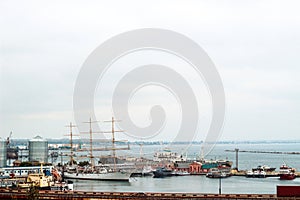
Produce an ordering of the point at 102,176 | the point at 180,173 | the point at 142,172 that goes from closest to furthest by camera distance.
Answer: the point at 102,176 < the point at 142,172 < the point at 180,173

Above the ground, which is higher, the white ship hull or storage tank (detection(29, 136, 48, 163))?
storage tank (detection(29, 136, 48, 163))

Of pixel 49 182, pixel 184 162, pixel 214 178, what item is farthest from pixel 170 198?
pixel 184 162

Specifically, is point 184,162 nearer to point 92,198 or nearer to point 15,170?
point 15,170

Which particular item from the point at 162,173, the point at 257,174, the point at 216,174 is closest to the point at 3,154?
the point at 162,173

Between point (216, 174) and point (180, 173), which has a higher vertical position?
point (216, 174)

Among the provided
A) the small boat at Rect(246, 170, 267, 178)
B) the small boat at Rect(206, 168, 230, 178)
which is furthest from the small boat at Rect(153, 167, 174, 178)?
the small boat at Rect(246, 170, 267, 178)

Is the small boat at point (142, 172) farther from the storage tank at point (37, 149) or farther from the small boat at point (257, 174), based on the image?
the storage tank at point (37, 149)

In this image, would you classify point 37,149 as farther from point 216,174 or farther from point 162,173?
point 216,174

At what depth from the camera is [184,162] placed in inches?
2255

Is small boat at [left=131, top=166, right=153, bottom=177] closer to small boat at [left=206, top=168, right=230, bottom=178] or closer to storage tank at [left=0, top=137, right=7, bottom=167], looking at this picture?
small boat at [left=206, top=168, right=230, bottom=178]

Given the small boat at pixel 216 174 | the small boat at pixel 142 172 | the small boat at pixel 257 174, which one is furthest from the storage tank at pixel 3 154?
the small boat at pixel 257 174

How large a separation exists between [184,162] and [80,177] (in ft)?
45.8

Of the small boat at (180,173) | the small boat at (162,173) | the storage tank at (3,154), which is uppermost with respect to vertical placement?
the storage tank at (3,154)

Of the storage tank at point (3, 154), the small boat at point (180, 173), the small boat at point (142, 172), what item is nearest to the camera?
the storage tank at point (3, 154)
